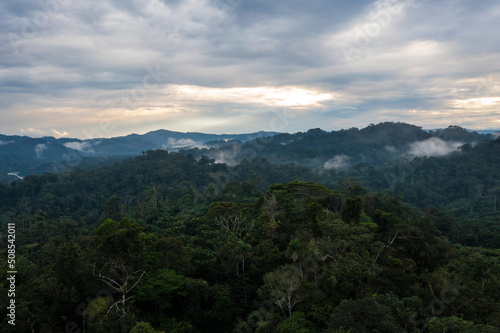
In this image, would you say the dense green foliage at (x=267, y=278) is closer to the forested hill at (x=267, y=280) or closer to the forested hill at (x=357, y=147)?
the forested hill at (x=267, y=280)

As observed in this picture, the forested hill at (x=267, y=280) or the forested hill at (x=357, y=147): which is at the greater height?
the forested hill at (x=357, y=147)

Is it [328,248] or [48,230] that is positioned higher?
[328,248]

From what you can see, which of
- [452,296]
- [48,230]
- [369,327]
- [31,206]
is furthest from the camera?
[31,206]

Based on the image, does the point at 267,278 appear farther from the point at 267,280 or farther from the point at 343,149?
the point at 343,149

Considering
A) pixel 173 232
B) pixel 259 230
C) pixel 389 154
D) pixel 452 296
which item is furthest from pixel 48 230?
pixel 389 154

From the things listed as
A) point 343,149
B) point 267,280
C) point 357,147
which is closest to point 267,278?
point 267,280

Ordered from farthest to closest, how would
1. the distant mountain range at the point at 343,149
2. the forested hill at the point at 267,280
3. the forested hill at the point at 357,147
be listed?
the forested hill at the point at 357,147 < the distant mountain range at the point at 343,149 < the forested hill at the point at 267,280

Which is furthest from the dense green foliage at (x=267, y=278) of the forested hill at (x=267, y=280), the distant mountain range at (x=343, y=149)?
the distant mountain range at (x=343, y=149)

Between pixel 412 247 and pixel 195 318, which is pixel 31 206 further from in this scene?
pixel 412 247

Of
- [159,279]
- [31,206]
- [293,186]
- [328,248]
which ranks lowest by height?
[31,206]
